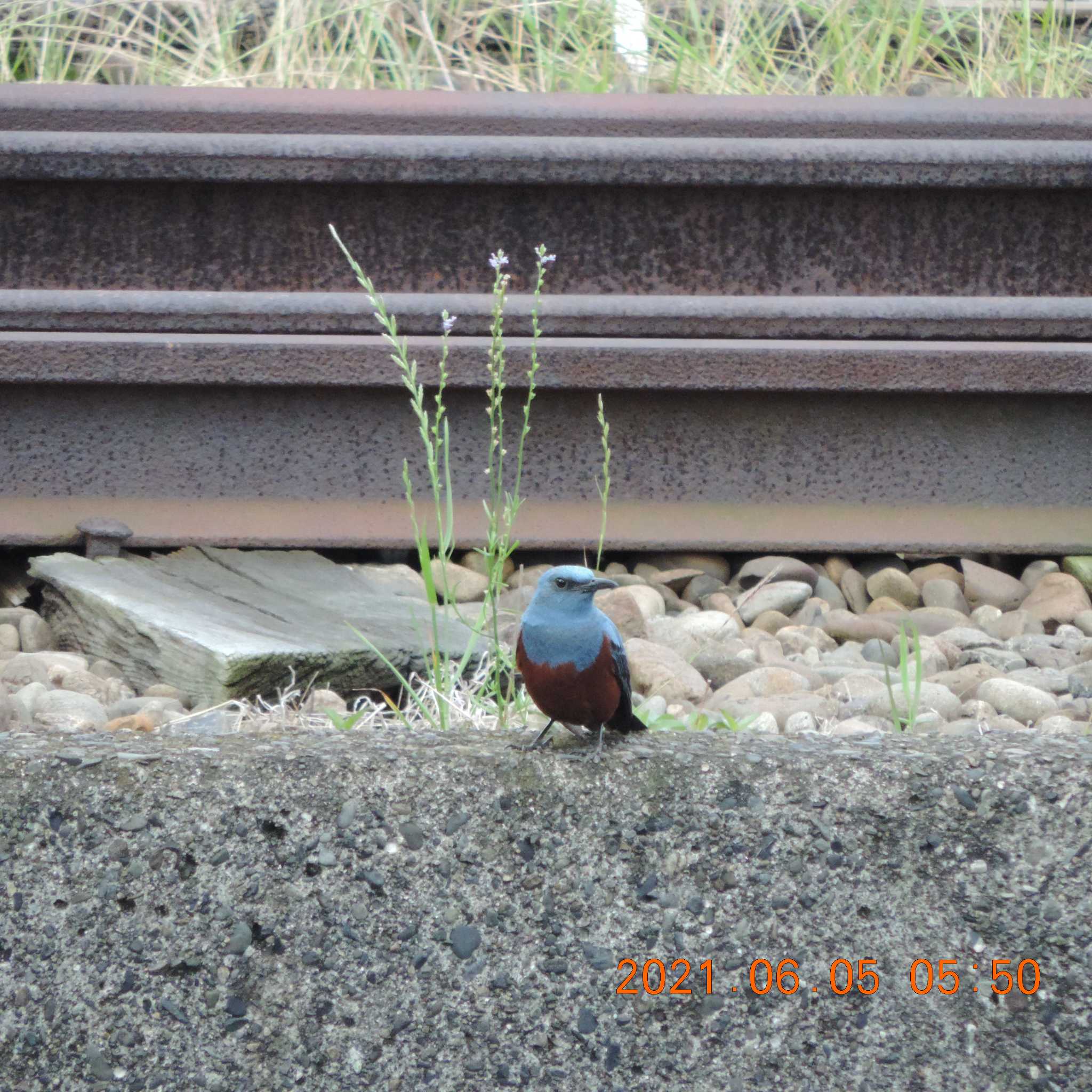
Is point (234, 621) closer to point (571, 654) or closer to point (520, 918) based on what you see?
point (571, 654)

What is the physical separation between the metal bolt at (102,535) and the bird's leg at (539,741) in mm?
1525

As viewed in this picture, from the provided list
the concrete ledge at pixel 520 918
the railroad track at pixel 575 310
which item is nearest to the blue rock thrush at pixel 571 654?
the concrete ledge at pixel 520 918

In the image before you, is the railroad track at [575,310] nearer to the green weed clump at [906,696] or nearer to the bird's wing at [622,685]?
the green weed clump at [906,696]

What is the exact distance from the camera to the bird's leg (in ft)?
5.97

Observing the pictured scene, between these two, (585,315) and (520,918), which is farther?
(585,315)

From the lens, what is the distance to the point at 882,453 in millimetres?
3275

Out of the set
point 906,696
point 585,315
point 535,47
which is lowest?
point 906,696

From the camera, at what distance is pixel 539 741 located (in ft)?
6.23

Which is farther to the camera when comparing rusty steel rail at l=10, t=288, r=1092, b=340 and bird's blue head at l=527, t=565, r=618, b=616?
rusty steel rail at l=10, t=288, r=1092, b=340

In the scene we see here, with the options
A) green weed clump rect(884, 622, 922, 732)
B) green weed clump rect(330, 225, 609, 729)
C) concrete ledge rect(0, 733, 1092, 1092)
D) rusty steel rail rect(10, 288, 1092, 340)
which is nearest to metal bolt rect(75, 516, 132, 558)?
rusty steel rail rect(10, 288, 1092, 340)

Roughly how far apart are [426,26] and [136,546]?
1.91 metres

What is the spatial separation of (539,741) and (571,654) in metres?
0.16

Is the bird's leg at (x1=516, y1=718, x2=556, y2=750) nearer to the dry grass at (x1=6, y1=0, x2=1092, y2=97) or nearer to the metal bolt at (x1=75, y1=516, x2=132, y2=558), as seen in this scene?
the metal bolt at (x1=75, y1=516, x2=132, y2=558)
